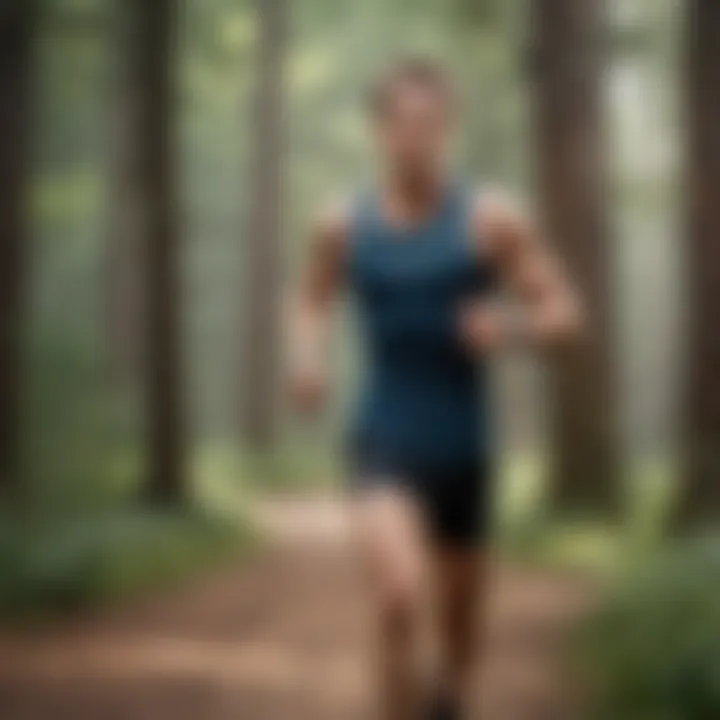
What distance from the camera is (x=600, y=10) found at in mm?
2791

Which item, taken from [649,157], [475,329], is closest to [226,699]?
[475,329]

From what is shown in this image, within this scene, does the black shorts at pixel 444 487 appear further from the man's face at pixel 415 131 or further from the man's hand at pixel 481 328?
the man's face at pixel 415 131

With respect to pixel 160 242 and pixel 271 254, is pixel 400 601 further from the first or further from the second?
pixel 160 242

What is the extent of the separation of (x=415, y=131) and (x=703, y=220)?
74 centimetres

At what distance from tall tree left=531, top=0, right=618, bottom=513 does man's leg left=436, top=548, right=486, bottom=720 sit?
373mm

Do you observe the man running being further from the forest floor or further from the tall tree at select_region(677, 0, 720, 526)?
the tall tree at select_region(677, 0, 720, 526)

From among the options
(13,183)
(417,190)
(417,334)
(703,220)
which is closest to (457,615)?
(417,334)

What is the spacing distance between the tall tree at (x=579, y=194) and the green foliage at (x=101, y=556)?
594 millimetres

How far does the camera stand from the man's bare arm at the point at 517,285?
7.35 feet

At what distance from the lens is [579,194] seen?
2.61 m

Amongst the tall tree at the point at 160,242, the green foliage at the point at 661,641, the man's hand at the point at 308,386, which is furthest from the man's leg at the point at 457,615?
the tall tree at the point at 160,242

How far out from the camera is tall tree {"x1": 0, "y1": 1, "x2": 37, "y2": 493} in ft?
9.23

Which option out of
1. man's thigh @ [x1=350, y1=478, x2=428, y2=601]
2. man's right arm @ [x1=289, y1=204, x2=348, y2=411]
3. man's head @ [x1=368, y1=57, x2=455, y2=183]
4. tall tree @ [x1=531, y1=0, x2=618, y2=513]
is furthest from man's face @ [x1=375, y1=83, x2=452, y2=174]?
man's thigh @ [x1=350, y1=478, x2=428, y2=601]

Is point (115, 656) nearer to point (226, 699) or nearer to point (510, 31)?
point (226, 699)
